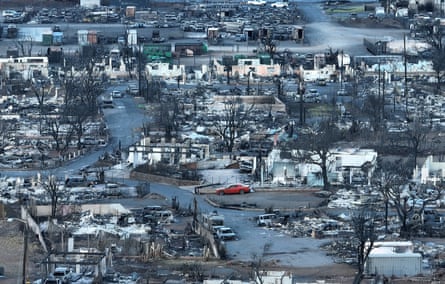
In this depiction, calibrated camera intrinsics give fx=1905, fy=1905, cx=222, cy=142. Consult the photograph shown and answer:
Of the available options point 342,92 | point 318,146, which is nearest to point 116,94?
point 342,92

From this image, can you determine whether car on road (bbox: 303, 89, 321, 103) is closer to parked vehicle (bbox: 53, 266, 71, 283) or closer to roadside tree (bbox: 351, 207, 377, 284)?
roadside tree (bbox: 351, 207, 377, 284)

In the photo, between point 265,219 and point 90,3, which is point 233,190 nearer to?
point 265,219

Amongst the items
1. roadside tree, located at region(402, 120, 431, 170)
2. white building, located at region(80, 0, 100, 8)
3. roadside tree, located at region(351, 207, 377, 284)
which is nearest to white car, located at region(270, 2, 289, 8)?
white building, located at region(80, 0, 100, 8)

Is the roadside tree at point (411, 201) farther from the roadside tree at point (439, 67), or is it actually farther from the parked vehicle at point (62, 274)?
the roadside tree at point (439, 67)

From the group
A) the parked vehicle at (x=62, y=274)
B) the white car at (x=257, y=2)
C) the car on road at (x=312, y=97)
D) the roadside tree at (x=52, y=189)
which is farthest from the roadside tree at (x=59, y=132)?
the white car at (x=257, y=2)

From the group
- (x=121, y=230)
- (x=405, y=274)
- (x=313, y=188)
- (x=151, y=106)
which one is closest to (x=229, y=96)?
(x=151, y=106)

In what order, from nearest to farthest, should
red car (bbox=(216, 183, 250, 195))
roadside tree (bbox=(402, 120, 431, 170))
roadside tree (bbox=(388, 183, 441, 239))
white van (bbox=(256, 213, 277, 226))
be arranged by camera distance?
roadside tree (bbox=(388, 183, 441, 239)) < white van (bbox=(256, 213, 277, 226)) < red car (bbox=(216, 183, 250, 195)) < roadside tree (bbox=(402, 120, 431, 170))

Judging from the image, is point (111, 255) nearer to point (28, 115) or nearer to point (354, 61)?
point (28, 115)
